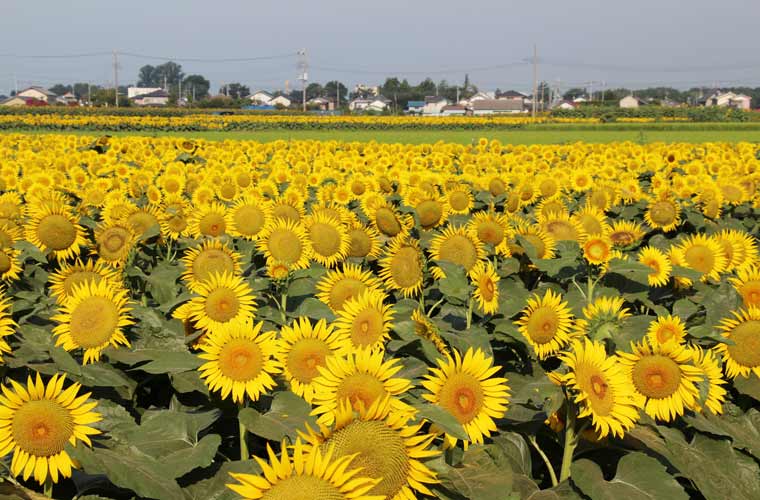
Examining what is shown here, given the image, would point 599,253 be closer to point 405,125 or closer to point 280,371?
point 280,371

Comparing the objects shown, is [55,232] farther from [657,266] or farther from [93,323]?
[657,266]

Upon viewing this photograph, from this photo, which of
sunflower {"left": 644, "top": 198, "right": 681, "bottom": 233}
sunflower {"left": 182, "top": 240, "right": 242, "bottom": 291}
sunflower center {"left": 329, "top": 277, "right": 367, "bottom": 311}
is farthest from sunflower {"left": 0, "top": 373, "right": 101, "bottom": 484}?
sunflower {"left": 644, "top": 198, "right": 681, "bottom": 233}

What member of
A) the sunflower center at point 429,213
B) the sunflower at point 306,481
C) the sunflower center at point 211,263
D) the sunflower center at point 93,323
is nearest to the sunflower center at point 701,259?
the sunflower center at point 429,213

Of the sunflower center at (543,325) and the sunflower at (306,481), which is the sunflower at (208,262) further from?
the sunflower at (306,481)

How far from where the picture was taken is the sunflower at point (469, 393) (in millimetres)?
2092

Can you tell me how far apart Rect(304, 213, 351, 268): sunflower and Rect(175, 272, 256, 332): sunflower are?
1.08m

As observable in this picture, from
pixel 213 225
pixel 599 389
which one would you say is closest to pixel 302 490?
pixel 599 389

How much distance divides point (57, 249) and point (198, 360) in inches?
89.7

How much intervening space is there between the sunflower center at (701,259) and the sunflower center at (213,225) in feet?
9.54

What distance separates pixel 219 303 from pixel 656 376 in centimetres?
174

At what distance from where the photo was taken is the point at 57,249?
4207 mm

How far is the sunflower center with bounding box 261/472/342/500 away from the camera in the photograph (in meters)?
1.36

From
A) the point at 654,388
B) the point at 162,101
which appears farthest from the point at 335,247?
the point at 162,101

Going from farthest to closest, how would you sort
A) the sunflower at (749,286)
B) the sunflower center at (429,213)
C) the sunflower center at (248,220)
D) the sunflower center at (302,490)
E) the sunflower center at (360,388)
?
the sunflower center at (429,213)
the sunflower center at (248,220)
the sunflower at (749,286)
the sunflower center at (360,388)
the sunflower center at (302,490)
